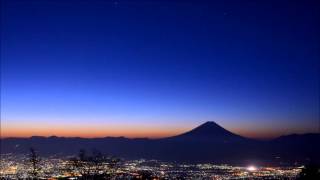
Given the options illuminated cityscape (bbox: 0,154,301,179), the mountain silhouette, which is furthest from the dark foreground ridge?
illuminated cityscape (bbox: 0,154,301,179)

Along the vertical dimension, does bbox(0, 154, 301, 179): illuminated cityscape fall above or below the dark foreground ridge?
below

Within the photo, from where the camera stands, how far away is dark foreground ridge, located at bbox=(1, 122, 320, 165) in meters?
130

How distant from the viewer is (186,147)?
151750 mm

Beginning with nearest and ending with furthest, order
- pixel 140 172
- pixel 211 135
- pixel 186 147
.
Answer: pixel 140 172 → pixel 186 147 → pixel 211 135

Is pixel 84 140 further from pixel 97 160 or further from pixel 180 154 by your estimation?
pixel 97 160

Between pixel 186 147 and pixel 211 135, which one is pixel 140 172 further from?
pixel 211 135

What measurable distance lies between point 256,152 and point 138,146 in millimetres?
42246

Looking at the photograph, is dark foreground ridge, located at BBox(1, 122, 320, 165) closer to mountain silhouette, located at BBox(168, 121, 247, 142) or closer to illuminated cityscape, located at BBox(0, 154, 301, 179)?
mountain silhouette, located at BBox(168, 121, 247, 142)

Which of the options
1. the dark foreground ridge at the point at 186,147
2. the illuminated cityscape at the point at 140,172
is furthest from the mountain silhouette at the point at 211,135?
the illuminated cityscape at the point at 140,172

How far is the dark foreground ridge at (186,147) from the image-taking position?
130 m

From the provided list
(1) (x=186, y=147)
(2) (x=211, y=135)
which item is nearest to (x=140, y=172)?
(1) (x=186, y=147)

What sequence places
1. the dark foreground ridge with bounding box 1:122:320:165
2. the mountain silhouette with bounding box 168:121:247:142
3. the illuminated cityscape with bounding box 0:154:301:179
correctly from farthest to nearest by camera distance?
the mountain silhouette with bounding box 168:121:247:142 < the dark foreground ridge with bounding box 1:122:320:165 < the illuminated cityscape with bounding box 0:154:301:179

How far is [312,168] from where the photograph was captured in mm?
21188

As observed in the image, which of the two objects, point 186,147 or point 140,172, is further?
point 186,147
